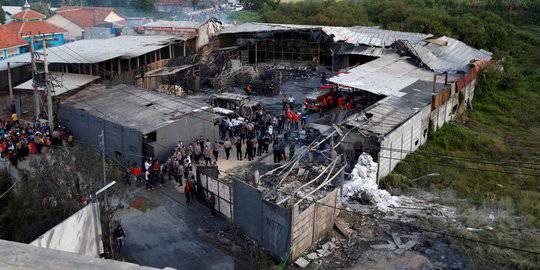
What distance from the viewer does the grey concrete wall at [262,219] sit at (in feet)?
49.1

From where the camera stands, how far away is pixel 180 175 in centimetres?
2070

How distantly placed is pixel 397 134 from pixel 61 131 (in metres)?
16.2

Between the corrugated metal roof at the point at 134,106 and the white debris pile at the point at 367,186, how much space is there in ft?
27.0

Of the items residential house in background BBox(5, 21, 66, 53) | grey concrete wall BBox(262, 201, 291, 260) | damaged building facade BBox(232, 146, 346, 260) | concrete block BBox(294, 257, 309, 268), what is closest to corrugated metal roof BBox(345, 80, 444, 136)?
damaged building facade BBox(232, 146, 346, 260)

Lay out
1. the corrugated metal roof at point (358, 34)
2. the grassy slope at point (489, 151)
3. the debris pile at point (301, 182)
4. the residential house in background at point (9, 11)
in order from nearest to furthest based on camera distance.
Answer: the debris pile at point (301, 182)
the grassy slope at point (489, 151)
the corrugated metal roof at point (358, 34)
the residential house in background at point (9, 11)

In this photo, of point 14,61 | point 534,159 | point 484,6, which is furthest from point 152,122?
point 484,6

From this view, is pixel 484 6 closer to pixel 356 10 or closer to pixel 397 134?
pixel 356 10

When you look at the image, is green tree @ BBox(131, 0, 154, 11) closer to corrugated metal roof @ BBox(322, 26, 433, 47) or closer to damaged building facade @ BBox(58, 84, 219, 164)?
corrugated metal roof @ BBox(322, 26, 433, 47)

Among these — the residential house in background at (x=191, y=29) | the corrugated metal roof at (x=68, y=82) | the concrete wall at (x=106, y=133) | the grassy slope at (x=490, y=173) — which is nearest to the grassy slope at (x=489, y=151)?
the grassy slope at (x=490, y=173)

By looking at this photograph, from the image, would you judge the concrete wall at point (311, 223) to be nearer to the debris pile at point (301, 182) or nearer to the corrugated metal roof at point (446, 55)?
the debris pile at point (301, 182)

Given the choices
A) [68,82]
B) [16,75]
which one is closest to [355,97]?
[68,82]

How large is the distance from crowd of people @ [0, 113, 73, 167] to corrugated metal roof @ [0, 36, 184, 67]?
6.04 metres

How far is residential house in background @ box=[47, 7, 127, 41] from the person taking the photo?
55531 mm

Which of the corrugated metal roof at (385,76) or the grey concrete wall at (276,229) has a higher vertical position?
the corrugated metal roof at (385,76)
